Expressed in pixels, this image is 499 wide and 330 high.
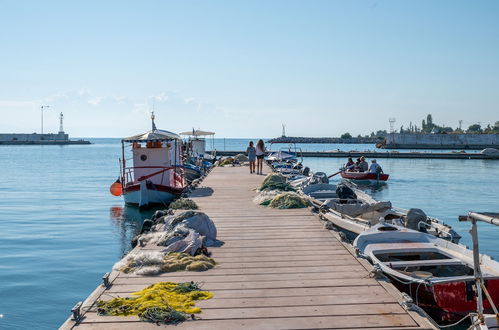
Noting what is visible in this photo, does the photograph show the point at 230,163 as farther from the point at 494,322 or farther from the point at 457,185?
the point at 494,322

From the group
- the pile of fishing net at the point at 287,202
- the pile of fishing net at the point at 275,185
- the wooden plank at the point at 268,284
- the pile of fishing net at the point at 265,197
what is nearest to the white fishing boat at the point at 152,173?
the pile of fishing net at the point at 275,185

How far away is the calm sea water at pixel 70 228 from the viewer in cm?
1202

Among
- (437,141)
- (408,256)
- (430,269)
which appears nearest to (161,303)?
(430,269)

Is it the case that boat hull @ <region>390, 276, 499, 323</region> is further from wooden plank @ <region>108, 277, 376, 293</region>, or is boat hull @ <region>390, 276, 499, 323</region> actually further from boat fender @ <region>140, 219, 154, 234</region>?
boat fender @ <region>140, 219, 154, 234</region>

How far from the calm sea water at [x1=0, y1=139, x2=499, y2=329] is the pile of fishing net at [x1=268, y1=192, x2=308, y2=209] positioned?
16.6 feet

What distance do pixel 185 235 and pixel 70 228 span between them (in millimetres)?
12888

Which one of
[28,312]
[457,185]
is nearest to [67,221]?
[28,312]

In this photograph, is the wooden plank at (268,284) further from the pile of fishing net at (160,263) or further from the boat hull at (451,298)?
the boat hull at (451,298)

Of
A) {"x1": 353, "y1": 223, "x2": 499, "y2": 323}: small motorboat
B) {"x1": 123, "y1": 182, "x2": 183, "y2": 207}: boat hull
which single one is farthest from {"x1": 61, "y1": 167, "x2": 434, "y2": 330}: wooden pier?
{"x1": 123, "y1": 182, "x2": 183, "y2": 207}: boat hull

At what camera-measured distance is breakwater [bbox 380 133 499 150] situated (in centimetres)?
10075

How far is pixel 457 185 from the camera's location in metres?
39.0

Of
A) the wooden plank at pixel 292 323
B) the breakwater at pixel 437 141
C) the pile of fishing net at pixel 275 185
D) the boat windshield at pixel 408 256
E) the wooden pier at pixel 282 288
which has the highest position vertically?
the breakwater at pixel 437 141

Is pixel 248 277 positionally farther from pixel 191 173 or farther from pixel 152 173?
pixel 191 173

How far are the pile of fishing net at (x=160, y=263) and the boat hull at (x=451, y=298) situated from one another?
3.63 metres
